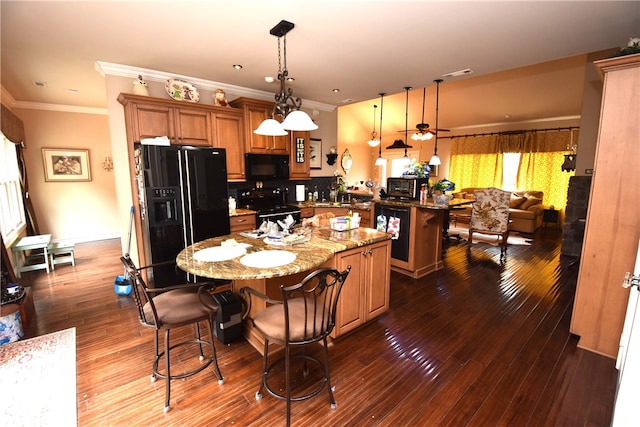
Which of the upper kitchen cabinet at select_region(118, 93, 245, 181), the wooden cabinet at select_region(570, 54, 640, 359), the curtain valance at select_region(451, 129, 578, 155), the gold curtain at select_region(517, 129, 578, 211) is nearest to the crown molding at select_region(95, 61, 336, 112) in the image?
the upper kitchen cabinet at select_region(118, 93, 245, 181)

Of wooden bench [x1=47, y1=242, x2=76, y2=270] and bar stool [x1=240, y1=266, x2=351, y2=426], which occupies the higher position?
bar stool [x1=240, y1=266, x2=351, y2=426]

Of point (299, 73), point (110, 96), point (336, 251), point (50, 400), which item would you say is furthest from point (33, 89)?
point (336, 251)

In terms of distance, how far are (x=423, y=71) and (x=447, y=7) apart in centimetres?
149

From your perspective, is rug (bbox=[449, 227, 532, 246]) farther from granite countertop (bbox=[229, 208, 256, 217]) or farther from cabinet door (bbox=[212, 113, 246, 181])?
cabinet door (bbox=[212, 113, 246, 181])

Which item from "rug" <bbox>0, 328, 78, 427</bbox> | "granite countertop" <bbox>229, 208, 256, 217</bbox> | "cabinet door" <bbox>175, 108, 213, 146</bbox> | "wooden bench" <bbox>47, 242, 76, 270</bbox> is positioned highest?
"cabinet door" <bbox>175, 108, 213, 146</bbox>

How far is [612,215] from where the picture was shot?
2109mm

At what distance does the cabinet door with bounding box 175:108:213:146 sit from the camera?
3535mm

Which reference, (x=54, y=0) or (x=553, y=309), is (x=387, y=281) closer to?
(x=553, y=309)

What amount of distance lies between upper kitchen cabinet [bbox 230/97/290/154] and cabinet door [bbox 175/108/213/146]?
523mm

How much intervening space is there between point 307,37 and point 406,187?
239 cm

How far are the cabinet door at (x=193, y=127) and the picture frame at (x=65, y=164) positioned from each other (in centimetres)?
353

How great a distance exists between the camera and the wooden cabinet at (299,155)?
4793 millimetres

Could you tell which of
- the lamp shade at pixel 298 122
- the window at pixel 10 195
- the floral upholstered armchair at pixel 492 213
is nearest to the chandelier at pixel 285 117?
the lamp shade at pixel 298 122

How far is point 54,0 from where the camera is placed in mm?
2029
